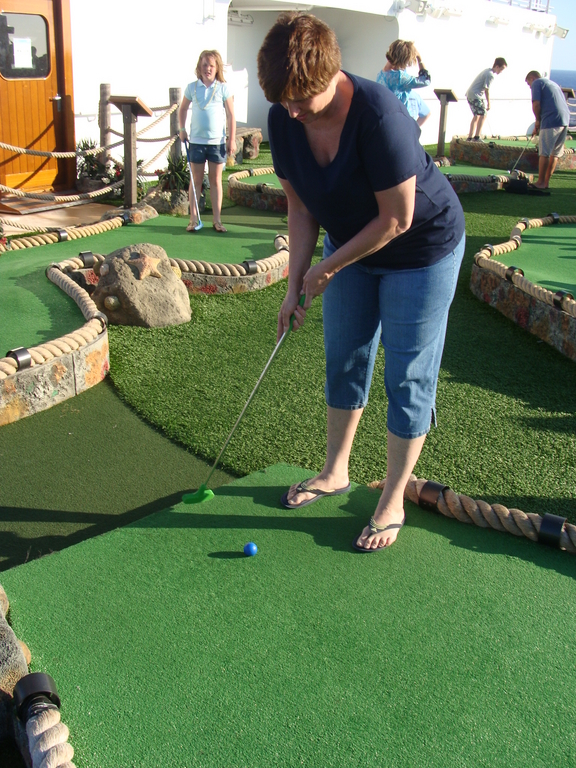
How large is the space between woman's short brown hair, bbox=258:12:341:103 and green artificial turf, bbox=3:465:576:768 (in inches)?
53.7

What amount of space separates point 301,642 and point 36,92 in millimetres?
7740

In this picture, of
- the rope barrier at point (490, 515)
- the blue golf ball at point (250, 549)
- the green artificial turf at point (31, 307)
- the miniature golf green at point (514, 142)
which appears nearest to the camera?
the blue golf ball at point (250, 549)

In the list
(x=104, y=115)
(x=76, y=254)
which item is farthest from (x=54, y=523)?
(x=104, y=115)

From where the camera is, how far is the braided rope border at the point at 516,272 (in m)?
4.42

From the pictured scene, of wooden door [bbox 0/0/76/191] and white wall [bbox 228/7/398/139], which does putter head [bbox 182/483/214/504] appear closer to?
wooden door [bbox 0/0/76/191]

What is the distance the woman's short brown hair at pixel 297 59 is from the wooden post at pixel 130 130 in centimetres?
552

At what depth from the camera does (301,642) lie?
6.49 feet

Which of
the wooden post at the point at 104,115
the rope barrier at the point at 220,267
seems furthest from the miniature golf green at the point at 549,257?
the wooden post at the point at 104,115

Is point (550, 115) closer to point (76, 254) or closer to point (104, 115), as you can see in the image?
point (104, 115)

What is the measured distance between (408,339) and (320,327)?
2480mm

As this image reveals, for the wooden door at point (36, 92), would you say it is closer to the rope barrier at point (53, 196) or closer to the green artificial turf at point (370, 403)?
the rope barrier at point (53, 196)

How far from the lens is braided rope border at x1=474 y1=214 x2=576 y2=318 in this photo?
442 cm

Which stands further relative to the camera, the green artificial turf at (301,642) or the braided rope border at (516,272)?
the braided rope border at (516,272)

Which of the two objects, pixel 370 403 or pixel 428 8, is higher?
pixel 428 8
